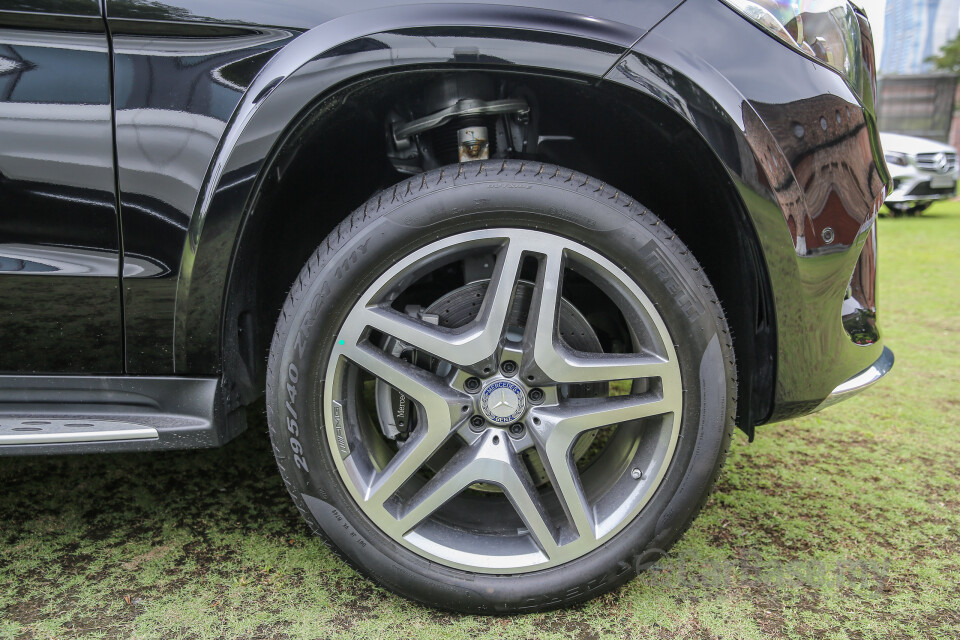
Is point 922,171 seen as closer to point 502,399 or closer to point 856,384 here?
point 856,384

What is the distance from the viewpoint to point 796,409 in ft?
4.97

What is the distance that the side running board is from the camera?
4.46ft

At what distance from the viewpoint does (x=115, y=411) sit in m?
1.42

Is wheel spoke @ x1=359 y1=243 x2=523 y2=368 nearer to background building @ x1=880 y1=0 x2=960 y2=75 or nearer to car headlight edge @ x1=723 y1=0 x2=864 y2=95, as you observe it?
car headlight edge @ x1=723 y1=0 x2=864 y2=95

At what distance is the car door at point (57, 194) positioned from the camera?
1.26 meters

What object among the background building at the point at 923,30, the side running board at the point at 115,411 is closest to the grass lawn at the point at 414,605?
the side running board at the point at 115,411

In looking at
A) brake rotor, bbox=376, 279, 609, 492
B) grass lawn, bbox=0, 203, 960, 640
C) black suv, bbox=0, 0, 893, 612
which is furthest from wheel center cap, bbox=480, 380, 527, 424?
grass lawn, bbox=0, 203, 960, 640

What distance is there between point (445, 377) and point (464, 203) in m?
0.37

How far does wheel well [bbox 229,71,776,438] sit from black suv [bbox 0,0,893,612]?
0.01m

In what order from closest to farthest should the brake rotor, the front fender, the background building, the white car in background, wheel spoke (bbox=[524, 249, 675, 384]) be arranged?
the front fender < wheel spoke (bbox=[524, 249, 675, 384]) < the brake rotor < the white car in background < the background building

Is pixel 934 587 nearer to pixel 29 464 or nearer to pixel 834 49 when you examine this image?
pixel 834 49

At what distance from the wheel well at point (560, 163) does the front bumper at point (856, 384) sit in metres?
0.15

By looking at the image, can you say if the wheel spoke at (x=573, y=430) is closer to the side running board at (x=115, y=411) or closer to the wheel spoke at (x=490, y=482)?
the wheel spoke at (x=490, y=482)

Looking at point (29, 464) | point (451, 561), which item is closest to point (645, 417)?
point (451, 561)
